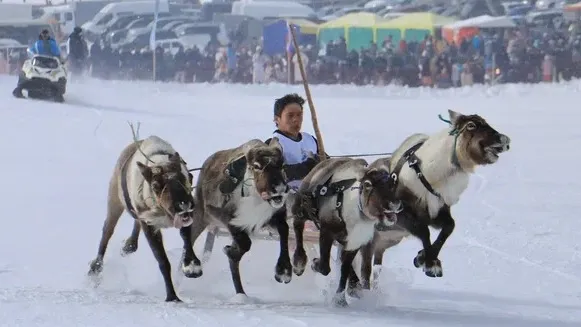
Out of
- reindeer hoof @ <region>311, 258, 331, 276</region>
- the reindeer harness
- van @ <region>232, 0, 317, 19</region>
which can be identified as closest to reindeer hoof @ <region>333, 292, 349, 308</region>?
reindeer hoof @ <region>311, 258, 331, 276</region>

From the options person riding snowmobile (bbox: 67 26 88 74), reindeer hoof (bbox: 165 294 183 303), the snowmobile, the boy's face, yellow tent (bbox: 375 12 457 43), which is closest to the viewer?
reindeer hoof (bbox: 165 294 183 303)

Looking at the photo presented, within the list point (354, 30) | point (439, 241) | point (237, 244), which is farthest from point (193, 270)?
point (354, 30)

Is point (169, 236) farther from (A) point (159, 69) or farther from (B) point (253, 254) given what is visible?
(A) point (159, 69)

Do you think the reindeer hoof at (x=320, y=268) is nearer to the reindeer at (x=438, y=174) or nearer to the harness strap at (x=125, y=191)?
the reindeer at (x=438, y=174)

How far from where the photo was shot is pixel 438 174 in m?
8.55

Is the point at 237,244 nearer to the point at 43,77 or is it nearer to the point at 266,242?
the point at 266,242

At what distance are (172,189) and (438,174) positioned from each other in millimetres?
1708

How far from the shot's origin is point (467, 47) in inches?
1291

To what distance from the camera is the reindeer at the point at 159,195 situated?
27.3 feet

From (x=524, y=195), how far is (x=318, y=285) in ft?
21.2

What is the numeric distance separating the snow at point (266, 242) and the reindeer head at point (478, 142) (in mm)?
1052

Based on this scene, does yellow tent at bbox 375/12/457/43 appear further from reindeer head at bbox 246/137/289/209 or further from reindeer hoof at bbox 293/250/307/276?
reindeer head at bbox 246/137/289/209

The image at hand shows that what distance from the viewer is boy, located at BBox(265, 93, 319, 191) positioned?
959 cm

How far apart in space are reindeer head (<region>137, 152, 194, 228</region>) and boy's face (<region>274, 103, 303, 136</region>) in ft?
4.24
